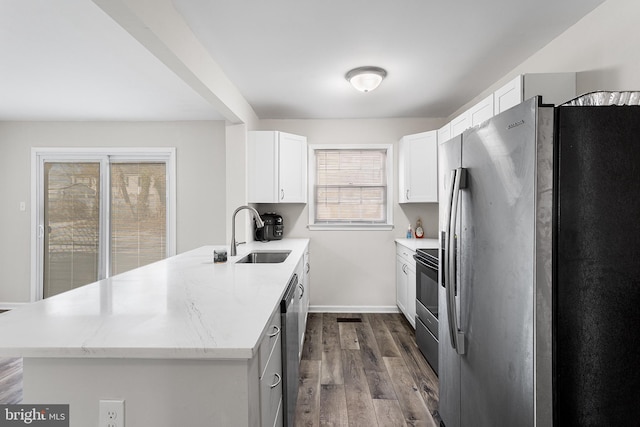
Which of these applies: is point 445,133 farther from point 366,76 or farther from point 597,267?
point 597,267

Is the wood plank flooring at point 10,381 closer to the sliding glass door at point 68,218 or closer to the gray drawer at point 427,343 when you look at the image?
the sliding glass door at point 68,218

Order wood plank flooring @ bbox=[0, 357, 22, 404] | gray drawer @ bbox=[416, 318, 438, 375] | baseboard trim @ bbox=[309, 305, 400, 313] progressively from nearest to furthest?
wood plank flooring @ bbox=[0, 357, 22, 404]
gray drawer @ bbox=[416, 318, 438, 375]
baseboard trim @ bbox=[309, 305, 400, 313]

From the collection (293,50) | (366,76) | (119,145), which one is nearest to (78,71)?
(119,145)

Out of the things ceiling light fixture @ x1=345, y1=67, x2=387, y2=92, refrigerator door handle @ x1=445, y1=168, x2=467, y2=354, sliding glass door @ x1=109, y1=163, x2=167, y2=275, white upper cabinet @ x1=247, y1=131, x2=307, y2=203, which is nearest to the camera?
refrigerator door handle @ x1=445, y1=168, x2=467, y2=354

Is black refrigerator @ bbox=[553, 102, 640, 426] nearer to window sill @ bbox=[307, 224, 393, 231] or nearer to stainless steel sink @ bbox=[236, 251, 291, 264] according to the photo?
stainless steel sink @ bbox=[236, 251, 291, 264]

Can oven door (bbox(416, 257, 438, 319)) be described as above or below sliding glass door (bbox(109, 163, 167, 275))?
below

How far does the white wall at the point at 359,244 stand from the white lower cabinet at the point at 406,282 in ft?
0.53

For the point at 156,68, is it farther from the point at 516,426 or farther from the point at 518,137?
the point at 516,426

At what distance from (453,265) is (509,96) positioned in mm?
1291

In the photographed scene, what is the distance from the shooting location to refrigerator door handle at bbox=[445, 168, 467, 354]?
5.05 ft

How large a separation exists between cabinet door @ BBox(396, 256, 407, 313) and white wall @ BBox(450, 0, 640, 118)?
2349mm

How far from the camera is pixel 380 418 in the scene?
6.76ft

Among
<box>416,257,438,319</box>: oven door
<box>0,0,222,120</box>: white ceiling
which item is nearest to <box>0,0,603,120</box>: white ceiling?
<box>0,0,222,120</box>: white ceiling

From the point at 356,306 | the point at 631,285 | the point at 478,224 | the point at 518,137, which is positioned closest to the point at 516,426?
the point at 631,285
